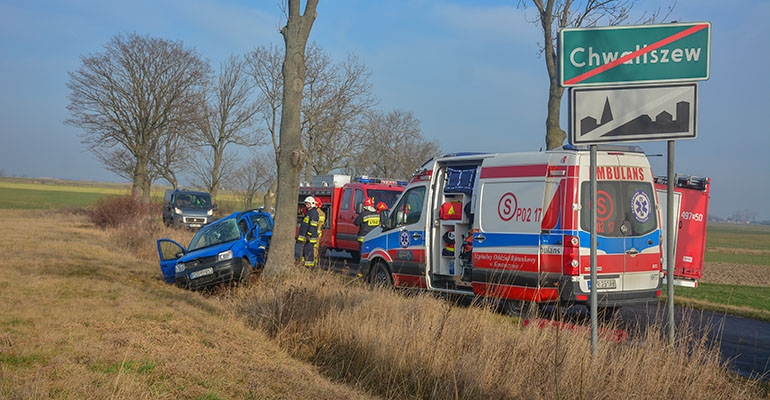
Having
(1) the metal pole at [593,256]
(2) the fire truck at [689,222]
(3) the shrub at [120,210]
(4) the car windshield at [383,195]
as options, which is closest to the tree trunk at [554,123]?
(2) the fire truck at [689,222]

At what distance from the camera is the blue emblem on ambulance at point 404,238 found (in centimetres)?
1155

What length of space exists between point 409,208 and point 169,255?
5.38m

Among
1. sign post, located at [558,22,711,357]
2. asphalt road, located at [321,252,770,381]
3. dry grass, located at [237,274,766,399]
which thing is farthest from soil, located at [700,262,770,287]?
sign post, located at [558,22,711,357]

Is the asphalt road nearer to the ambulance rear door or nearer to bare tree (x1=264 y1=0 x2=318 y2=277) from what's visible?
the ambulance rear door

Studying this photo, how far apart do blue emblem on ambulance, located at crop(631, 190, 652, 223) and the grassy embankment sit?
3.28m

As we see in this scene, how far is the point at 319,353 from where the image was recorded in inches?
282

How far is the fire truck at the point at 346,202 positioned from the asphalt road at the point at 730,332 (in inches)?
341

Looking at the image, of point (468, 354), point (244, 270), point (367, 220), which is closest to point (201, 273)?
point (244, 270)

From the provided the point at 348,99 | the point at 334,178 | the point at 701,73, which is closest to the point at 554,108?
the point at 334,178

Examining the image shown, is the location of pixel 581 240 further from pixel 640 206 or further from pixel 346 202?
pixel 346 202

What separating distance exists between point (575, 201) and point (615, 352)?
376cm

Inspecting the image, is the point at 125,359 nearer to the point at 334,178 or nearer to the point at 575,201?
the point at 575,201

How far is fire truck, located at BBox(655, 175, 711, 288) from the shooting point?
14.0 m

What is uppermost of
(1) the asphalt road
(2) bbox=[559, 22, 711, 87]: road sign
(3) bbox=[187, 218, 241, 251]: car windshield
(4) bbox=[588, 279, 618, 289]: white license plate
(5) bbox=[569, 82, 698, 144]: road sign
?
(2) bbox=[559, 22, 711, 87]: road sign
